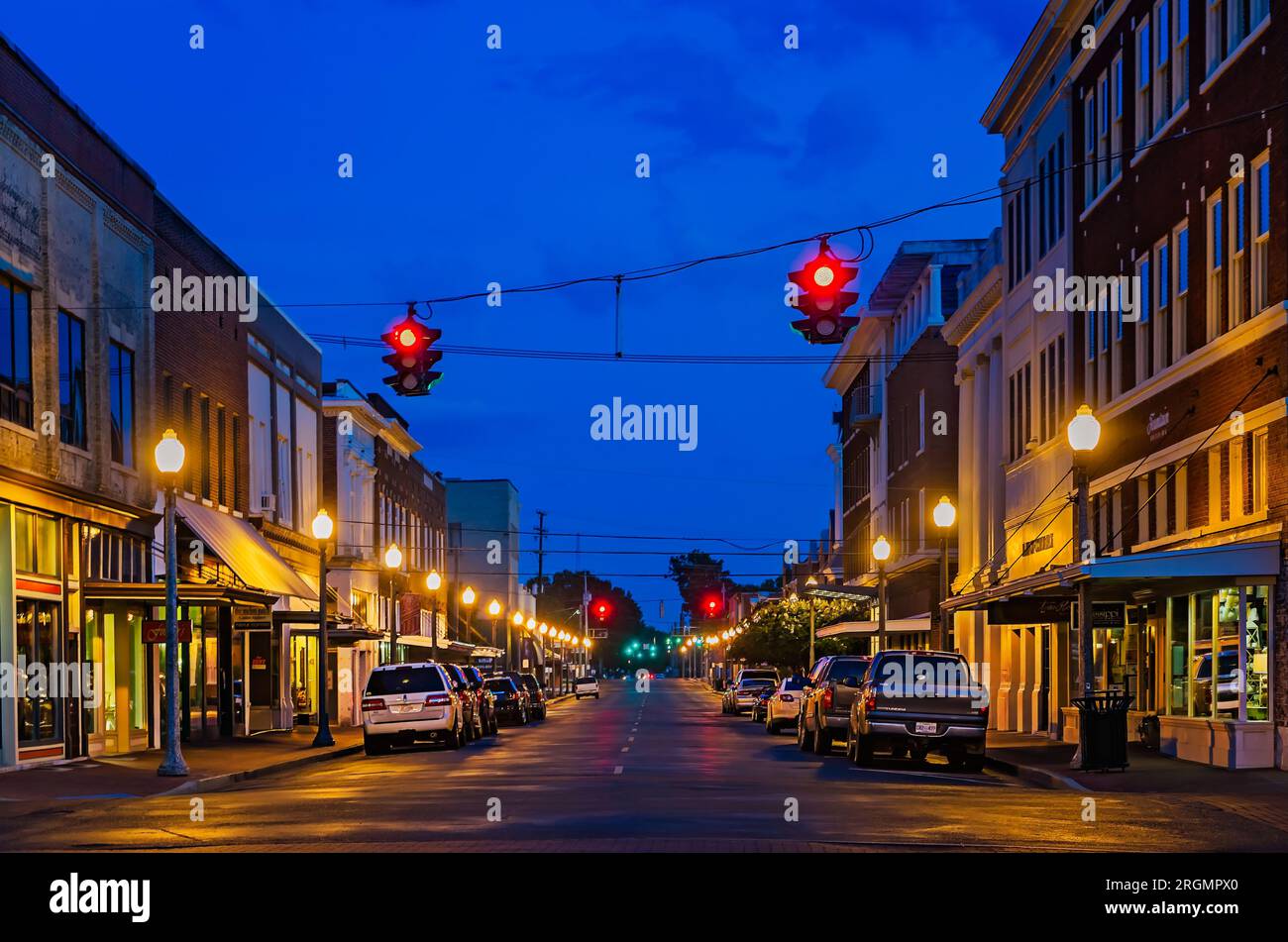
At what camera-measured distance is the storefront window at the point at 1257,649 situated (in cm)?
2714

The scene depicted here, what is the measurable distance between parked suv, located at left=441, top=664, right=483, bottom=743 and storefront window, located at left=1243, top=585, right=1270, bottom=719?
58.3 feet

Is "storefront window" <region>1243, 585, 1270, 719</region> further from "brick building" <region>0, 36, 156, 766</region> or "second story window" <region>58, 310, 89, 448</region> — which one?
"second story window" <region>58, 310, 89, 448</region>

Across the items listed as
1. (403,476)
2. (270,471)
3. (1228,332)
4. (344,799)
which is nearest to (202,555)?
(270,471)

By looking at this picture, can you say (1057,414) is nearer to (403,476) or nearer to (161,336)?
(161,336)

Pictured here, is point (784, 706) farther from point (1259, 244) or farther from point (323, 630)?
point (1259, 244)

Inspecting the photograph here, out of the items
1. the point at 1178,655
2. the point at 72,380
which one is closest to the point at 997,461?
Answer: the point at 1178,655

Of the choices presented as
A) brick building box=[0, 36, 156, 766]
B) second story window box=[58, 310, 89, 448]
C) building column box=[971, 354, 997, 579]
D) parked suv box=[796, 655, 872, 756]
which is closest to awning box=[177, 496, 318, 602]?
brick building box=[0, 36, 156, 766]

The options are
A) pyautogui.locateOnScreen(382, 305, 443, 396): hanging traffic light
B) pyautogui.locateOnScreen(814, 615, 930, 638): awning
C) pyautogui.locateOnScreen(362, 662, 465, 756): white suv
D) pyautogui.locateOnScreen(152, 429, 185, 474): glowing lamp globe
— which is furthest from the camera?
pyautogui.locateOnScreen(814, 615, 930, 638): awning

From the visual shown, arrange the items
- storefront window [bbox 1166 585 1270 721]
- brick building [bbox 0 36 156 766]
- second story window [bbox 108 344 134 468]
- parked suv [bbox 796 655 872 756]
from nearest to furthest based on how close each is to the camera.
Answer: storefront window [bbox 1166 585 1270 721]
brick building [bbox 0 36 156 766]
parked suv [bbox 796 655 872 756]
second story window [bbox 108 344 134 468]

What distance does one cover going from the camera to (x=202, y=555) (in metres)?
39.2

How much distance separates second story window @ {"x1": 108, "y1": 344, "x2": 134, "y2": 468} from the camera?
117ft

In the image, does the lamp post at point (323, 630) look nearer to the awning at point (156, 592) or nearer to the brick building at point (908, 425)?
the awning at point (156, 592)

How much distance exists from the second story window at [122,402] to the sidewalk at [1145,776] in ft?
56.9

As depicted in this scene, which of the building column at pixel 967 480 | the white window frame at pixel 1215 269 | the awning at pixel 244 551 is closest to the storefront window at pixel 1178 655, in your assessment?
the white window frame at pixel 1215 269
